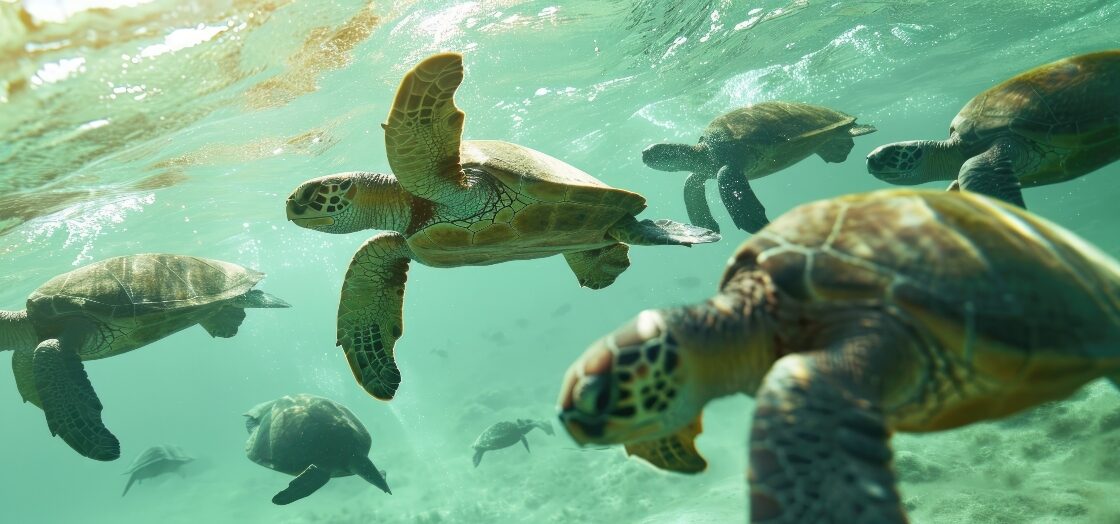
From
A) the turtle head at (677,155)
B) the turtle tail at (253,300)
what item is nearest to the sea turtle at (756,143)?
the turtle head at (677,155)

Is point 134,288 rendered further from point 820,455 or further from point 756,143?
point 756,143

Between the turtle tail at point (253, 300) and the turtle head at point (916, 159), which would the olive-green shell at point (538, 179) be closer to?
the turtle head at point (916, 159)

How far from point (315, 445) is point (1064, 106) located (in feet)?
25.9

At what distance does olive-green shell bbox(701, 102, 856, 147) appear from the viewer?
7.55m

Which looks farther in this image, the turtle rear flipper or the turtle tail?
the turtle tail

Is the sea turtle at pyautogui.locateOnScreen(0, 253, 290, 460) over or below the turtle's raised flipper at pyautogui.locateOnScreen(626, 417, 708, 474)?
below

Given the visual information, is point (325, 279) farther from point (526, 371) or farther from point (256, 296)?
point (256, 296)

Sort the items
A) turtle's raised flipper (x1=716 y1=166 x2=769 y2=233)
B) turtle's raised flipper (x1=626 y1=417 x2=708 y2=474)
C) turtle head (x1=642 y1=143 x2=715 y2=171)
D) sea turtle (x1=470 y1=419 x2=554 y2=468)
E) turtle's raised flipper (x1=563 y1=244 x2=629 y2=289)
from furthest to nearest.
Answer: sea turtle (x1=470 y1=419 x2=554 y2=468), turtle head (x1=642 y1=143 x2=715 y2=171), turtle's raised flipper (x1=716 y1=166 x2=769 y2=233), turtle's raised flipper (x1=563 y1=244 x2=629 y2=289), turtle's raised flipper (x1=626 y1=417 x2=708 y2=474)

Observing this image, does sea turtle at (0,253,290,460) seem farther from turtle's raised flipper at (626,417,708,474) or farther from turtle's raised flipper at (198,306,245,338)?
turtle's raised flipper at (626,417,708,474)

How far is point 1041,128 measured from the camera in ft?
13.3

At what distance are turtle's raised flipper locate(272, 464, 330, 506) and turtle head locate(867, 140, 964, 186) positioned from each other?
6.60m

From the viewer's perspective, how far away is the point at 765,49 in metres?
17.6

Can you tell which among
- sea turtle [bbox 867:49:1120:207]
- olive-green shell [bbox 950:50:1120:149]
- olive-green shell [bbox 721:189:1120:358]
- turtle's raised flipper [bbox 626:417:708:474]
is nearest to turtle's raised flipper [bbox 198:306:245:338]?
turtle's raised flipper [bbox 626:417:708:474]

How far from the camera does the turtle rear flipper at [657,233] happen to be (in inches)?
166
